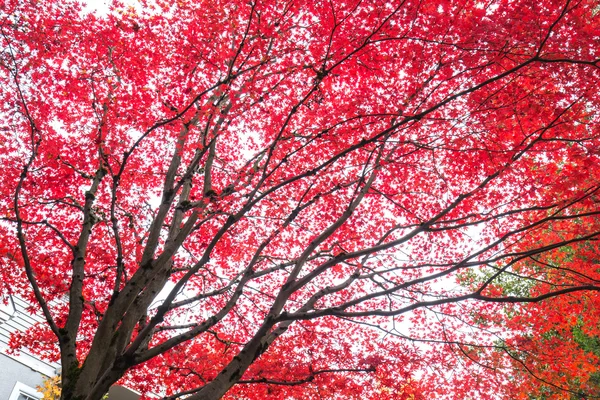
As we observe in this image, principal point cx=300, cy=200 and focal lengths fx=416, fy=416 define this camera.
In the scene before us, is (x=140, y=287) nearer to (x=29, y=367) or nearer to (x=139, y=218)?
(x=139, y=218)

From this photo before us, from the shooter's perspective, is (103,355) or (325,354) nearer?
(103,355)

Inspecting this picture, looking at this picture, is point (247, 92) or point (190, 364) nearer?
point (247, 92)

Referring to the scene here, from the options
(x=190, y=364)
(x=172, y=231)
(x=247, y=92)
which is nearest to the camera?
(x=172, y=231)

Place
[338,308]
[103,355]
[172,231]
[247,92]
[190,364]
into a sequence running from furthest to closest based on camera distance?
[190,364]
[247,92]
[172,231]
[103,355]
[338,308]

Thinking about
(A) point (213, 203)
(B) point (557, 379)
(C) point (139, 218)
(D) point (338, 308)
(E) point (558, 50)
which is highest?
(E) point (558, 50)

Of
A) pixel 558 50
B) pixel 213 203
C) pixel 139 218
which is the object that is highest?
pixel 558 50

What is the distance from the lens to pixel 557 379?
8922 millimetres

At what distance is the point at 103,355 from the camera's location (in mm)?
6301

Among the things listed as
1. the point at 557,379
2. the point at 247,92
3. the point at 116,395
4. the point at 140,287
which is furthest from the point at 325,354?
the point at 116,395

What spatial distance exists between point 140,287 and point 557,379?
8737mm

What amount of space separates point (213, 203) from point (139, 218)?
4.03 metres

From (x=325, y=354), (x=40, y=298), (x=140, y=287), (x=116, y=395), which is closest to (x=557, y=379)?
(x=325, y=354)

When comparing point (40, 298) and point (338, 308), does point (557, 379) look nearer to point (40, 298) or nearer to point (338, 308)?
point (338, 308)

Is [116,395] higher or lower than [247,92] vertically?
lower
